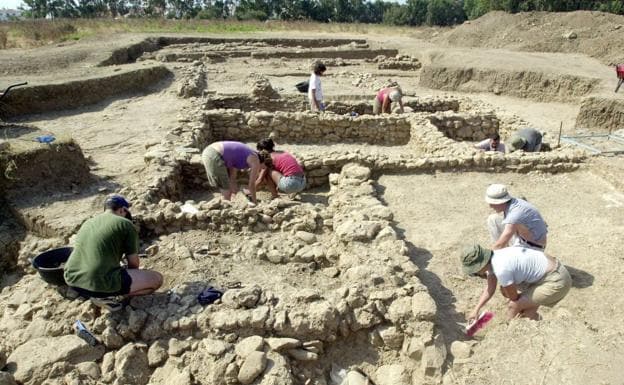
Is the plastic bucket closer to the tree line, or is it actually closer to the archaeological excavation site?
the archaeological excavation site

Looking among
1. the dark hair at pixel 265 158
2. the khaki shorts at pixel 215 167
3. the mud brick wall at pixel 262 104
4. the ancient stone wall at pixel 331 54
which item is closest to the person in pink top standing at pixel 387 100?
the mud brick wall at pixel 262 104

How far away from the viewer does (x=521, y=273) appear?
4.17m

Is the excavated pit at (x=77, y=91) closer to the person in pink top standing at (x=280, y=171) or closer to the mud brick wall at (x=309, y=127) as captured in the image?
the mud brick wall at (x=309, y=127)

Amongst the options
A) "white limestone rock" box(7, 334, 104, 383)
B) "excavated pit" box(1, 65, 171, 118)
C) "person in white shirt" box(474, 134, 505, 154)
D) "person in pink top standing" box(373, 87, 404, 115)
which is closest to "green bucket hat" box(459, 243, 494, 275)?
"white limestone rock" box(7, 334, 104, 383)

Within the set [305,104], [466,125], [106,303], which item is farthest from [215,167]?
[466,125]

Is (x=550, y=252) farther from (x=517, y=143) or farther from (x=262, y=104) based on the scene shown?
(x=262, y=104)

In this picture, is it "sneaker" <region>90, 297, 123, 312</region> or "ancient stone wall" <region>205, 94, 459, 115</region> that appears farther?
"ancient stone wall" <region>205, 94, 459, 115</region>

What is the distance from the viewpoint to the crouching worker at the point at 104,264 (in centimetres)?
394

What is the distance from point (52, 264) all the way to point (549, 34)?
2439 centimetres

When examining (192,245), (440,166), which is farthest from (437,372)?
(440,166)

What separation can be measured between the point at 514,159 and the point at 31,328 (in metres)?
7.52

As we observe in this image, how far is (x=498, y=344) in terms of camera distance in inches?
149

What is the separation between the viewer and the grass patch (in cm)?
2545

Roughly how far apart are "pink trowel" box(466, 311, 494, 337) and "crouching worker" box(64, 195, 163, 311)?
316cm
